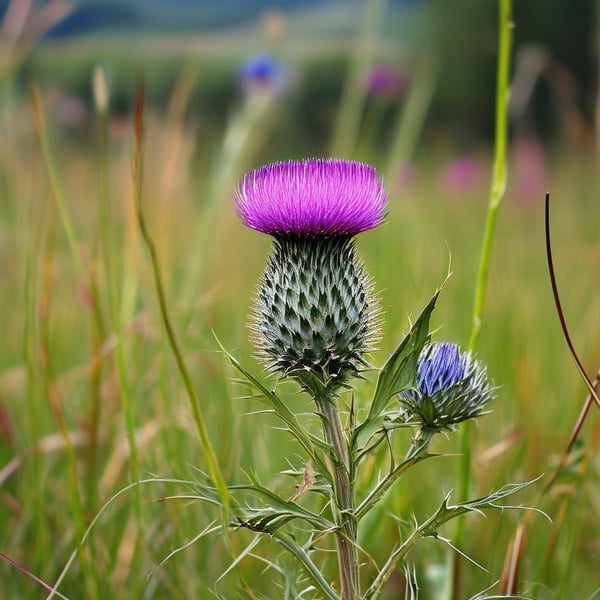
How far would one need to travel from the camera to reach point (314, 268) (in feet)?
4.36

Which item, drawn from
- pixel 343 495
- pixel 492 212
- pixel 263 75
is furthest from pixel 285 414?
pixel 263 75

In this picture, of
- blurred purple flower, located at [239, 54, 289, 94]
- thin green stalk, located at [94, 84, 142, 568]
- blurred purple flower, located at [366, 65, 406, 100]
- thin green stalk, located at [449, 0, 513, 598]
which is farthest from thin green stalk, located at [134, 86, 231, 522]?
blurred purple flower, located at [366, 65, 406, 100]

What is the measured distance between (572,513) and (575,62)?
2208 cm

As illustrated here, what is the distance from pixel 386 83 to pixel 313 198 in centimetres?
730

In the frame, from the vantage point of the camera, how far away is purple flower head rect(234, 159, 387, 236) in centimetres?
118

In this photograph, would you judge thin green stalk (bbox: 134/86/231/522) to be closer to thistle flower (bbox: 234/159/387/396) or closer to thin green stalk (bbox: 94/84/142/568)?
thistle flower (bbox: 234/159/387/396)

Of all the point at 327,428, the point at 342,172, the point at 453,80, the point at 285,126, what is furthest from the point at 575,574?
the point at 453,80

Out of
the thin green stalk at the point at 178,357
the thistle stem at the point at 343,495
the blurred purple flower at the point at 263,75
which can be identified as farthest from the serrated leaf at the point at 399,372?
the blurred purple flower at the point at 263,75

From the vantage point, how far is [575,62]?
2162cm

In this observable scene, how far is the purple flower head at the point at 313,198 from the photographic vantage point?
1.18m

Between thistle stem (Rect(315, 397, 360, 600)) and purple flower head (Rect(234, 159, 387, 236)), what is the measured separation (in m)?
0.28

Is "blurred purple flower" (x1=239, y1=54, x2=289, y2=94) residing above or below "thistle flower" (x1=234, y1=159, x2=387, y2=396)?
above

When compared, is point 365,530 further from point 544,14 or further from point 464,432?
point 544,14

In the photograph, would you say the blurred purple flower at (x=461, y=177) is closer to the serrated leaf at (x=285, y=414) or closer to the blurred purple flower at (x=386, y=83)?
the blurred purple flower at (x=386, y=83)
